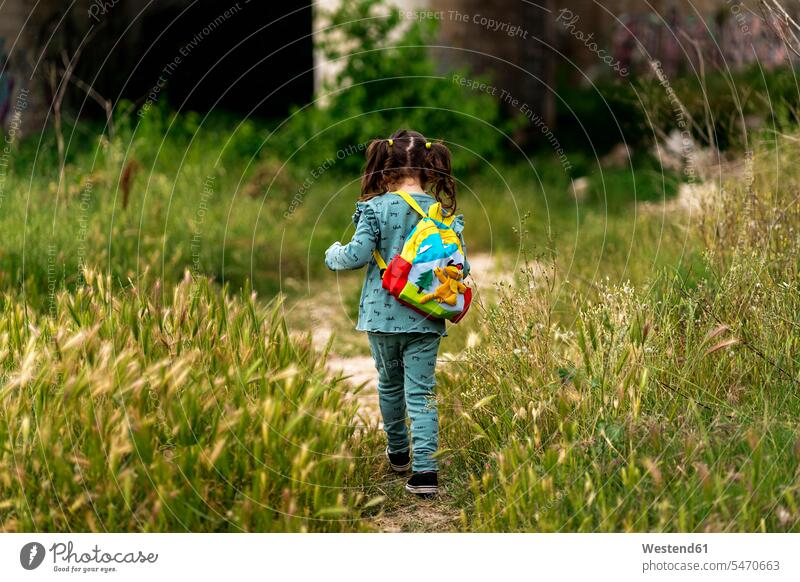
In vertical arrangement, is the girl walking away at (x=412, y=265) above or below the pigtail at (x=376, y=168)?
below

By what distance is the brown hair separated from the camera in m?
3.76

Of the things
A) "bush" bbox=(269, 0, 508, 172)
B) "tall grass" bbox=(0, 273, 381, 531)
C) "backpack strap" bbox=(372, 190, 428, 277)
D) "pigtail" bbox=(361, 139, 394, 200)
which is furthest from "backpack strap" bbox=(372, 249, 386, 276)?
"bush" bbox=(269, 0, 508, 172)

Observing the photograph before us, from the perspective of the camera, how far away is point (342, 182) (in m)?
9.13

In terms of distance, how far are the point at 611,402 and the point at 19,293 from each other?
3388mm

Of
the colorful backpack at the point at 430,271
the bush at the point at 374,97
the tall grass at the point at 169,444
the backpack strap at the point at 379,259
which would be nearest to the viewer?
the tall grass at the point at 169,444

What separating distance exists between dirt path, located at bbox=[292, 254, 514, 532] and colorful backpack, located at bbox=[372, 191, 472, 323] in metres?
0.16

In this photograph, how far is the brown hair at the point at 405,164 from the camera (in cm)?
376

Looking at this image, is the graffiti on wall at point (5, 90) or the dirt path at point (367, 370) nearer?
the dirt path at point (367, 370)

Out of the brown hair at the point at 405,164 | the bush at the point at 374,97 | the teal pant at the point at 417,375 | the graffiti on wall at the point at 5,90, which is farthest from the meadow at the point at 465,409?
the graffiti on wall at the point at 5,90

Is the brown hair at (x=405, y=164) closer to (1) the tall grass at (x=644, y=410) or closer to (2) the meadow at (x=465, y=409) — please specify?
(2) the meadow at (x=465, y=409)

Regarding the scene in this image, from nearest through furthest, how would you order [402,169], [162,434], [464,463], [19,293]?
[162,434]
[402,169]
[464,463]
[19,293]
